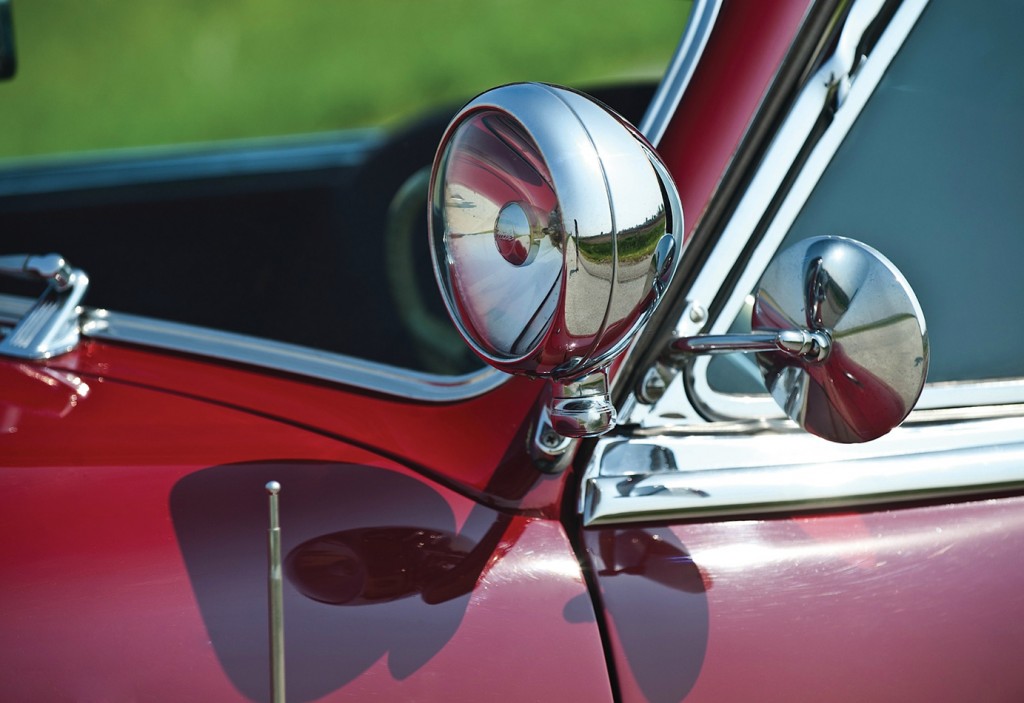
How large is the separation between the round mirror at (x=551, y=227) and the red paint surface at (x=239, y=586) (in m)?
0.21

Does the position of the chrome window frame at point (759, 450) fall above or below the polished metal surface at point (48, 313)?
below

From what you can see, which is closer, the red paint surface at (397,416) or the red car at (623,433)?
the red car at (623,433)

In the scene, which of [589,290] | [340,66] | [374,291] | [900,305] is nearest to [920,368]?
[900,305]

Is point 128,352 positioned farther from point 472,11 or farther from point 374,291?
point 472,11

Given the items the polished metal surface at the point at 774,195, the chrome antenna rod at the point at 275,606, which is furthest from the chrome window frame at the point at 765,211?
the chrome antenna rod at the point at 275,606

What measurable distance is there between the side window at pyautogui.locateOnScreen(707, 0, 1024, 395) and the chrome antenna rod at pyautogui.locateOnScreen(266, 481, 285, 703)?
54 centimetres

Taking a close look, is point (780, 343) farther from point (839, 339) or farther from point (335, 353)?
point (335, 353)

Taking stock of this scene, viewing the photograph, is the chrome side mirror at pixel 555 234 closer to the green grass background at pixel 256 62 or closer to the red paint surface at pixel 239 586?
the red paint surface at pixel 239 586

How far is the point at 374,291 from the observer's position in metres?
2.15

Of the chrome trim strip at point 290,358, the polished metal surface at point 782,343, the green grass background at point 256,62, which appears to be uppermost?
the green grass background at point 256,62

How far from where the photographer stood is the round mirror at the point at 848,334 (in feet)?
3.22

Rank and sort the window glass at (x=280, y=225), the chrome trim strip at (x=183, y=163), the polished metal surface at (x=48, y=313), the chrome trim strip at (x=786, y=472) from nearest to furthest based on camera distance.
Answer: the chrome trim strip at (x=786, y=472), the polished metal surface at (x=48, y=313), the window glass at (x=280, y=225), the chrome trim strip at (x=183, y=163)

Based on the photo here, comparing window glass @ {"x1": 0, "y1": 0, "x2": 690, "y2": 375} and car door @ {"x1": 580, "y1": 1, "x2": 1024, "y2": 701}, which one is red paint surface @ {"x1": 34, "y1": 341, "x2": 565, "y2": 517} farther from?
window glass @ {"x1": 0, "y1": 0, "x2": 690, "y2": 375}

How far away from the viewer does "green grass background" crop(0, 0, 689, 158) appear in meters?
8.67
